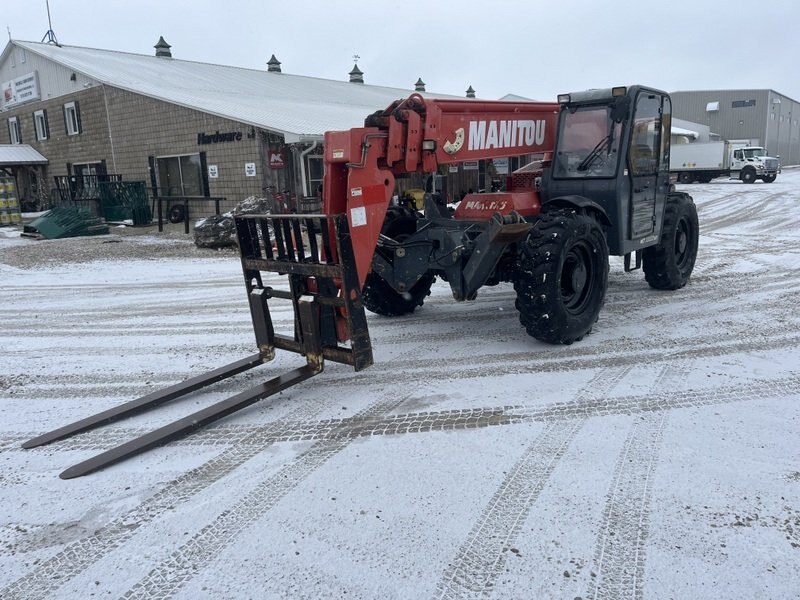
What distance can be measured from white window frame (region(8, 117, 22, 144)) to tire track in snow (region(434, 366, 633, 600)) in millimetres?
30622

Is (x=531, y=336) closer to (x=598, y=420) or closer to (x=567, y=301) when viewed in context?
(x=567, y=301)

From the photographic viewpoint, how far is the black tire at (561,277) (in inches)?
207

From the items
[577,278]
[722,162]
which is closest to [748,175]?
[722,162]

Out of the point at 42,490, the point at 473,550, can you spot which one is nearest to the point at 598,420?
the point at 473,550

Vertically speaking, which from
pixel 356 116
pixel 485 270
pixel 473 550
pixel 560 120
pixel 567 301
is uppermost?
pixel 356 116

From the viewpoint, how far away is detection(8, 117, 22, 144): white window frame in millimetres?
27359

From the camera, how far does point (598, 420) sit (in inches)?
161

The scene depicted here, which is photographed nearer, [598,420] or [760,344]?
[598,420]

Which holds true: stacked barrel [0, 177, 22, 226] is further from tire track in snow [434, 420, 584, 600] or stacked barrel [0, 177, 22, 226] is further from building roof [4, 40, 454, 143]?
tire track in snow [434, 420, 584, 600]

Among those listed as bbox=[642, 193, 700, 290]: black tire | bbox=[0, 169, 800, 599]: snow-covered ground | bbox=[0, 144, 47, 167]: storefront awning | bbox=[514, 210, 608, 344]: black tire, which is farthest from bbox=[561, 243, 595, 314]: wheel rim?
bbox=[0, 144, 47, 167]: storefront awning

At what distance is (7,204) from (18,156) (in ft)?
20.0

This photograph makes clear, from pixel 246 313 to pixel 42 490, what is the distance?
13.5 ft

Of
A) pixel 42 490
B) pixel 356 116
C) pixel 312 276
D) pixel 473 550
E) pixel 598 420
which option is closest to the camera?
pixel 473 550

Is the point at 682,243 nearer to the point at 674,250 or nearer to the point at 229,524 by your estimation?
the point at 674,250
